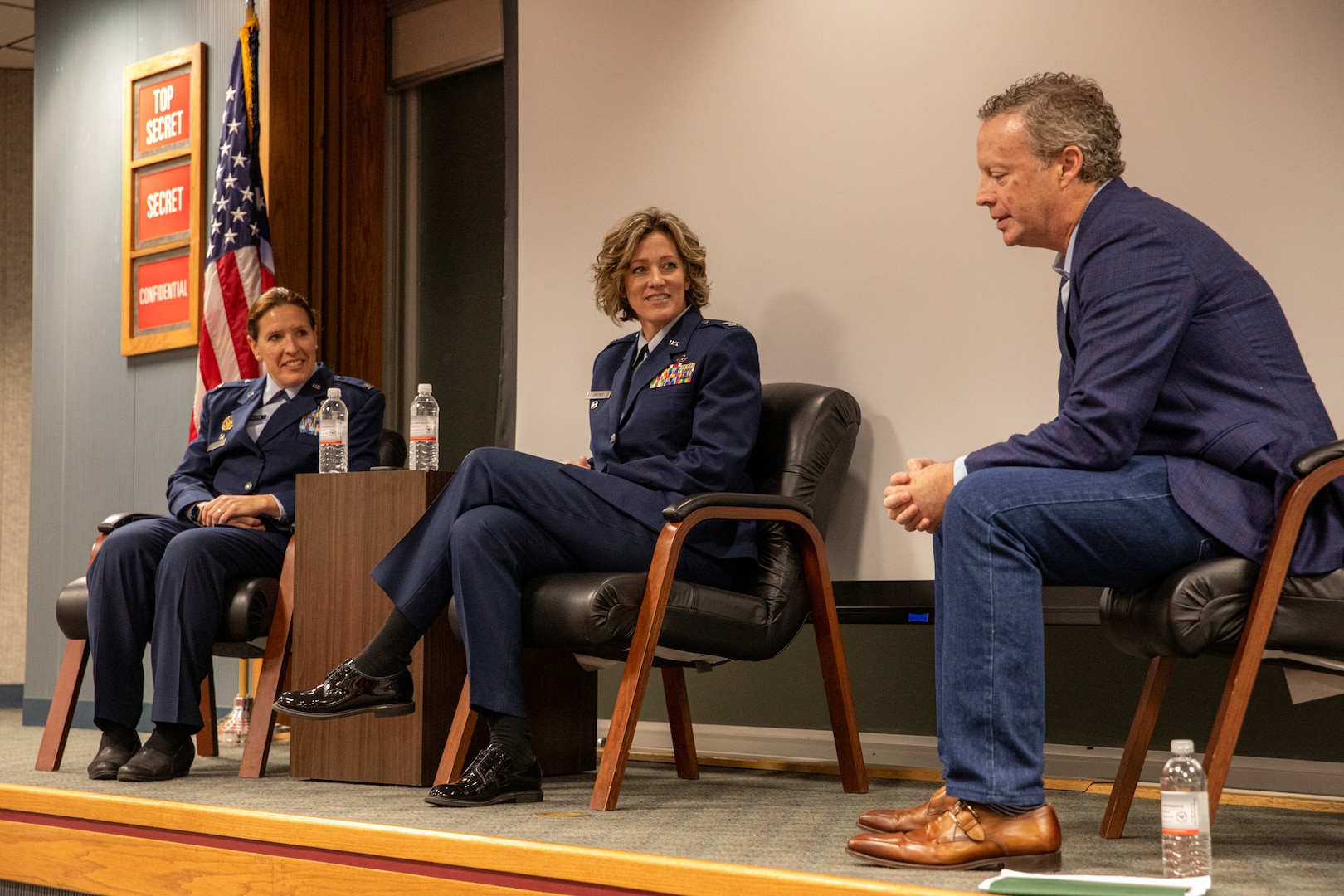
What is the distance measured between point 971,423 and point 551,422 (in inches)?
46.6

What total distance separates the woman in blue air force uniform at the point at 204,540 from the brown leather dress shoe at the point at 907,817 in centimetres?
162

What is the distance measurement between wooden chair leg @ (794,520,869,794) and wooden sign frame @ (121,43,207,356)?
9.01ft

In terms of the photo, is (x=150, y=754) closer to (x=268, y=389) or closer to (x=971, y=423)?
(x=268, y=389)

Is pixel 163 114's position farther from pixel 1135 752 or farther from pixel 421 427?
pixel 1135 752

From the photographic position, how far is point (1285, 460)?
67.3 inches

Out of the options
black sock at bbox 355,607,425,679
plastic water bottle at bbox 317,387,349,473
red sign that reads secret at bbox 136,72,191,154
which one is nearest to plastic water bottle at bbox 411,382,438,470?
plastic water bottle at bbox 317,387,349,473

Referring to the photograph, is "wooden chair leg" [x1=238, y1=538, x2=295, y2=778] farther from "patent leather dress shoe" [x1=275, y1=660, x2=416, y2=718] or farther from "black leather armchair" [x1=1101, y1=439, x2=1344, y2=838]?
"black leather armchair" [x1=1101, y1=439, x2=1344, y2=838]

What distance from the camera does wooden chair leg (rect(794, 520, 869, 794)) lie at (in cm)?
251

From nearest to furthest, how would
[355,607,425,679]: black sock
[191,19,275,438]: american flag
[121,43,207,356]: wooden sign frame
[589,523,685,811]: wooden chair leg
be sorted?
[589,523,685,811]: wooden chair leg
[355,607,425,679]: black sock
[191,19,275,438]: american flag
[121,43,207,356]: wooden sign frame

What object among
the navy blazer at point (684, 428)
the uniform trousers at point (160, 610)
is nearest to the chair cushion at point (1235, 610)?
the navy blazer at point (684, 428)

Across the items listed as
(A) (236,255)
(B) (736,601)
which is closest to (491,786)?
(B) (736,601)

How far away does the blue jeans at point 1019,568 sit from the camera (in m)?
1.61

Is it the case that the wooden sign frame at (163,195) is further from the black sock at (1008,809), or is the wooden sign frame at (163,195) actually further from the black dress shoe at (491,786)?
the black sock at (1008,809)

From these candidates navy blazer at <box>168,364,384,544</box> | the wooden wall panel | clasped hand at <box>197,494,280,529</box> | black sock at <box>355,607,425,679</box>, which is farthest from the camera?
the wooden wall panel
